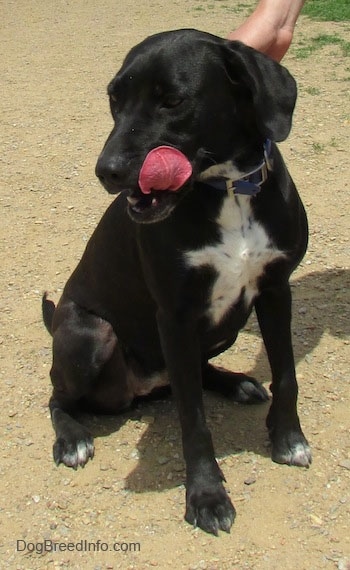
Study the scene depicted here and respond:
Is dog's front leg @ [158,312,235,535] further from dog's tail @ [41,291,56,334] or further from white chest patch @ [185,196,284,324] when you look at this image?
dog's tail @ [41,291,56,334]

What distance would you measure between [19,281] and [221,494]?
210cm

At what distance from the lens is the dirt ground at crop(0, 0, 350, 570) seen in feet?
8.81

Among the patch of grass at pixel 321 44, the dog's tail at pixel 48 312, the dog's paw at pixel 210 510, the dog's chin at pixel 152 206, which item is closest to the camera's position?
the dog's chin at pixel 152 206

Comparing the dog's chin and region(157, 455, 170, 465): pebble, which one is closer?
the dog's chin

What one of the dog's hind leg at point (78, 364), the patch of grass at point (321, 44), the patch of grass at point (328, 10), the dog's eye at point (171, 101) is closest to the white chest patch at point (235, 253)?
the dog's eye at point (171, 101)

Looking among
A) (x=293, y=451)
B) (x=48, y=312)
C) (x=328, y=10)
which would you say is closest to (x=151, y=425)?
(x=293, y=451)

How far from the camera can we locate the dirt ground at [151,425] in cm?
269

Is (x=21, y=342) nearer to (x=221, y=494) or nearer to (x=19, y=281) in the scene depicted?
(x=19, y=281)

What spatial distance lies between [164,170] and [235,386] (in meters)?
1.32

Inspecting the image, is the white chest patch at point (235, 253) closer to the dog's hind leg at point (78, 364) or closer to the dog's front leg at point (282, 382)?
the dog's front leg at point (282, 382)

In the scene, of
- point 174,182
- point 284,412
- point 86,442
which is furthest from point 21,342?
point 174,182

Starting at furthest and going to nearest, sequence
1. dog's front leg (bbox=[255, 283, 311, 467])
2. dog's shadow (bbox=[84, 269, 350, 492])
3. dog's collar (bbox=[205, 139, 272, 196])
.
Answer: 1. dog's shadow (bbox=[84, 269, 350, 492])
2. dog's front leg (bbox=[255, 283, 311, 467])
3. dog's collar (bbox=[205, 139, 272, 196])

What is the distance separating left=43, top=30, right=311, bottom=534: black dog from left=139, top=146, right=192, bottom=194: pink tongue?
23 millimetres

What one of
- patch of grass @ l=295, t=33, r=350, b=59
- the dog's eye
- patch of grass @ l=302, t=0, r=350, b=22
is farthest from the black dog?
patch of grass @ l=302, t=0, r=350, b=22
